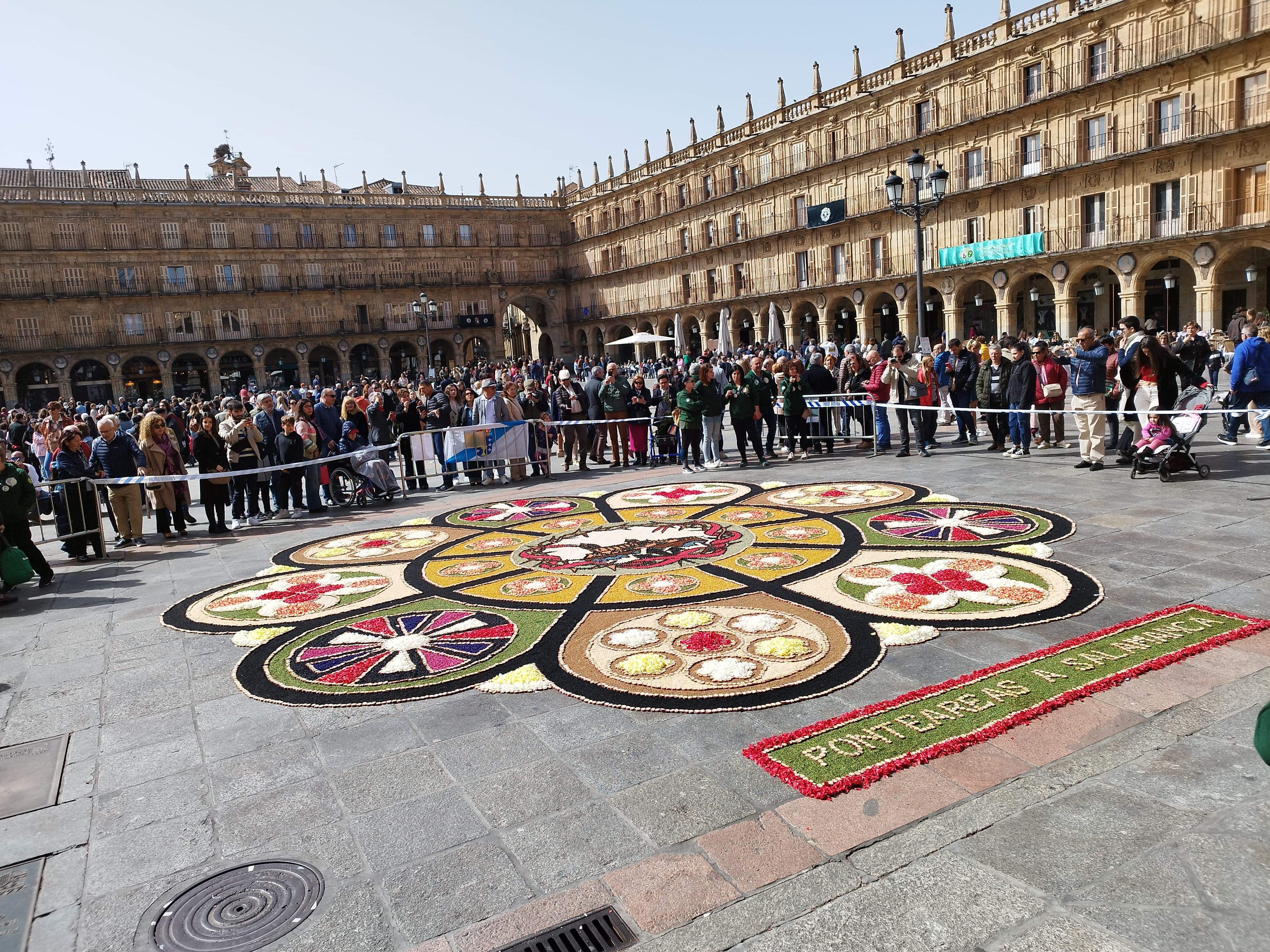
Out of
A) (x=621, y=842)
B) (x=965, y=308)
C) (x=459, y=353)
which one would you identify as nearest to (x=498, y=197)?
(x=459, y=353)

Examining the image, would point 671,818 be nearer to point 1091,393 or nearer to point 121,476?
point 1091,393

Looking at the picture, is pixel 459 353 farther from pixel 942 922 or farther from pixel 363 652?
pixel 942 922

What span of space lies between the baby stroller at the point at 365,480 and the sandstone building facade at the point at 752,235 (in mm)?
21367

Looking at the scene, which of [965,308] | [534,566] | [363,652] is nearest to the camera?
[363,652]

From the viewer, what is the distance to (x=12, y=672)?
5363mm

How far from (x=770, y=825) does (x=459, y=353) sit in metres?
48.5

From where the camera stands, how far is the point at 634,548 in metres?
7.33

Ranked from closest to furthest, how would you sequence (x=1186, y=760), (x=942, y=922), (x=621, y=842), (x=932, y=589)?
(x=942, y=922) → (x=621, y=842) → (x=1186, y=760) → (x=932, y=589)

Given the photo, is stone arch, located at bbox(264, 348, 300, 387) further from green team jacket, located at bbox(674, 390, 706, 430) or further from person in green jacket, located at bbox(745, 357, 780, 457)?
green team jacket, located at bbox(674, 390, 706, 430)

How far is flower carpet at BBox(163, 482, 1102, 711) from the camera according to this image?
4.60 metres

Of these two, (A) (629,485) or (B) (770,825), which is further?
(A) (629,485)

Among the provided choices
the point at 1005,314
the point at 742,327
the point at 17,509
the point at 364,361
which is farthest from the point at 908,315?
the point at 17,509

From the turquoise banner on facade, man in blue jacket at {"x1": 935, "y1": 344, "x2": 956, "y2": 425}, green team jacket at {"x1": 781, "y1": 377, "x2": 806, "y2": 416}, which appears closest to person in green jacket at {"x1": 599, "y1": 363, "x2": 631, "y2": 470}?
green team jacket at {"x1": 781, "y1": 377, "x2": 806, "y2": 416}

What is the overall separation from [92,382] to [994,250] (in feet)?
131
